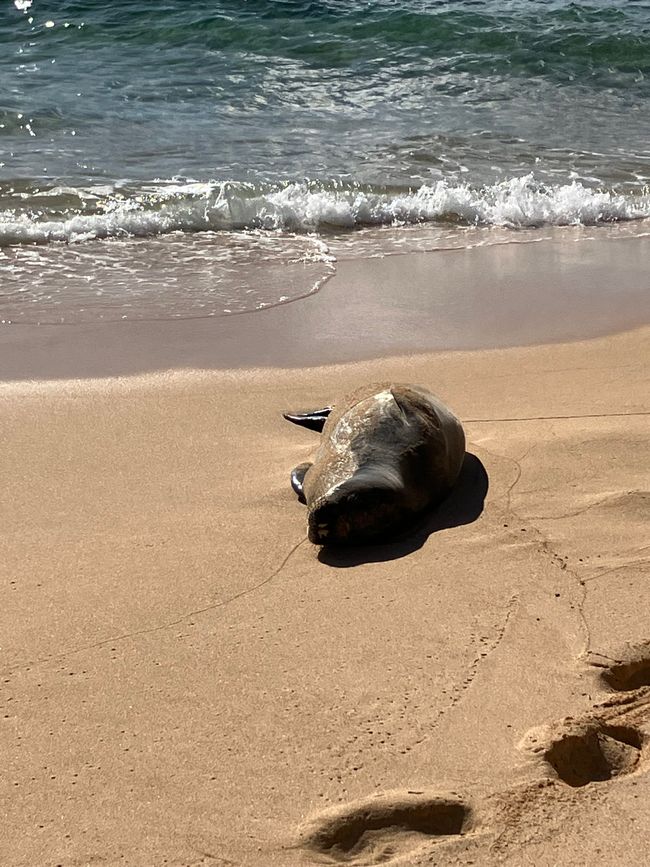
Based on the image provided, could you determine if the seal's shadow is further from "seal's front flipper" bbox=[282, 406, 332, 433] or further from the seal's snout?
→ "seal's front flipper" bbox=[282, 406, 332, 433]

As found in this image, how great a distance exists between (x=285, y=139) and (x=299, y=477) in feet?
23.8

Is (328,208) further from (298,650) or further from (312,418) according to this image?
(298,650)

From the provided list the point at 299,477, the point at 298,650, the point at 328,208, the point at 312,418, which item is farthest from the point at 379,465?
the point at 328,208

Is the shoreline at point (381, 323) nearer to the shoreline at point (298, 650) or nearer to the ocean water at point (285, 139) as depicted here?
the ocean water at point (285, 139)

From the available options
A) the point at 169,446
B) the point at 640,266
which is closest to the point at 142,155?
the point at 640,266

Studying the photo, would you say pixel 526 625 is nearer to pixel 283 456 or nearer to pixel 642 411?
pixel 283 456

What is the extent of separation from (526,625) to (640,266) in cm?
511

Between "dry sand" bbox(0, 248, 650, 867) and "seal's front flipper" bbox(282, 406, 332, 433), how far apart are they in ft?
0.19

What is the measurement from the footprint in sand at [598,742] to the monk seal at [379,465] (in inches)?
49.4

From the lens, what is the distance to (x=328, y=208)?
8797 millimetres

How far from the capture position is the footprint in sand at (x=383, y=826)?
2479mm

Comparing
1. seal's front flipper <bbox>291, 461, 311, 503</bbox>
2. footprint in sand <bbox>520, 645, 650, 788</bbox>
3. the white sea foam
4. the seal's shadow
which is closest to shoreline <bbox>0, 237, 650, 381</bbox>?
the white sea foam

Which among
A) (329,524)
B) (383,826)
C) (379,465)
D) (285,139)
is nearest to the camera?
(383,826)

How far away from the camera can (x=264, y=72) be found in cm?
1341
